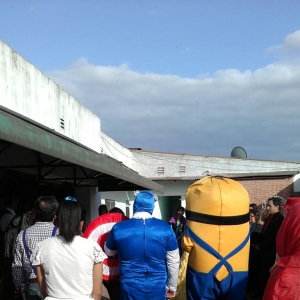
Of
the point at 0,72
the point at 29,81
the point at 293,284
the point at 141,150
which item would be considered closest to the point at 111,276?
the point at 293,284

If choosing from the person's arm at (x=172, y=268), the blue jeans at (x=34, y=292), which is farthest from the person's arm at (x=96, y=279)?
the person's arm at (x=172, y=268)

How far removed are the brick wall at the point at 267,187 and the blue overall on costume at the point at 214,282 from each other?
60.9 ft

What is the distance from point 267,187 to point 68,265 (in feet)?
67.8

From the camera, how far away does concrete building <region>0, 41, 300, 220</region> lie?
6449 mm

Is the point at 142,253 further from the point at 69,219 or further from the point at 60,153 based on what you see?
the point at 60,153

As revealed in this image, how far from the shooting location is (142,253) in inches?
199

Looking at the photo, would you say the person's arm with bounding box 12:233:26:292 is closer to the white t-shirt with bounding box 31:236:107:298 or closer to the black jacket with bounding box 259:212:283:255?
the white t-shirt with bounding box 31:236:107:298

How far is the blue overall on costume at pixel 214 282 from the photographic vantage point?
506 cm

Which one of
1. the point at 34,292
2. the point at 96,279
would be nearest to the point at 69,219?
the point at 96,279

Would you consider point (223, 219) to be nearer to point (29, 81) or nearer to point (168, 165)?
point (29, 81)

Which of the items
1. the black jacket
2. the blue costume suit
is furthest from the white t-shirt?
the black jacket

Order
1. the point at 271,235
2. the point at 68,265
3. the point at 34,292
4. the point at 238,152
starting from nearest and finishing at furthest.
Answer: the point at 68,265 < the point at 34,292 < the point at 271,235 < the point at 238,152

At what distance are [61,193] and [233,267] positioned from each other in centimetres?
1019

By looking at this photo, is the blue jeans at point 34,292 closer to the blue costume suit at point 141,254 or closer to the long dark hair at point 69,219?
the blue costume suit at point 141,254
